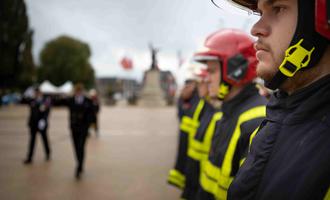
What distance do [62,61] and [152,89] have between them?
663 inches

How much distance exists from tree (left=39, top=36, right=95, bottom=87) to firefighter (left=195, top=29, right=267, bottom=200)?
166ft

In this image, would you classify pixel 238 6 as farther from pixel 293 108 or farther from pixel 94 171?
pixel 94 171

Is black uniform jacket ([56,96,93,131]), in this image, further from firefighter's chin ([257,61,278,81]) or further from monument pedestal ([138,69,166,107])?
monument pedestal ([138,69,166,107])

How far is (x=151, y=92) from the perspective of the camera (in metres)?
44.0

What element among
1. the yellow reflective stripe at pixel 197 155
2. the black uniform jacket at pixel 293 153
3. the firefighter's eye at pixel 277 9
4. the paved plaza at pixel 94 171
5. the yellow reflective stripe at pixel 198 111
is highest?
the firefighter's eye at pixel 277 9

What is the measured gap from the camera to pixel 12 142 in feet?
34.7

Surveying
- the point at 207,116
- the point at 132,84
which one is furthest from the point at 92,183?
the point at 132,84

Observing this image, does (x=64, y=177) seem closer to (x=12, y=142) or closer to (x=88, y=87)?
(x=12, y=142)

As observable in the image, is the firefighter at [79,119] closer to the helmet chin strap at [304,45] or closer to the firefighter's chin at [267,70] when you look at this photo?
the firefighter's chin at [267,70]

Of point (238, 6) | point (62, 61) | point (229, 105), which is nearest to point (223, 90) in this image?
point (229, 105)

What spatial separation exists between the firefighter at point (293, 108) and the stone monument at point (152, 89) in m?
41.3

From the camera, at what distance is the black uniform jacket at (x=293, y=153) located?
3.36 feet

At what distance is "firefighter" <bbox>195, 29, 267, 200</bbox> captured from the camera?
6.98 ft

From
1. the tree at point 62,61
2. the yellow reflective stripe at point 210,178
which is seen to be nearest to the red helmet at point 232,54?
the yellow reflective stripe at point 210,178
